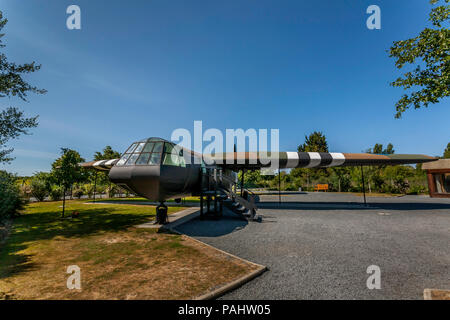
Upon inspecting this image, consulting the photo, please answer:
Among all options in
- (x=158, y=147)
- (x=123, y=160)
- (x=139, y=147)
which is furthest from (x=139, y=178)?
(x=139, y=147)

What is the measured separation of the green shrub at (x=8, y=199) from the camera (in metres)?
10.5

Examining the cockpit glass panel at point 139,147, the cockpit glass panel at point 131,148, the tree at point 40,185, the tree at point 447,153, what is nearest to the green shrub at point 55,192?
the tree at point 40,185

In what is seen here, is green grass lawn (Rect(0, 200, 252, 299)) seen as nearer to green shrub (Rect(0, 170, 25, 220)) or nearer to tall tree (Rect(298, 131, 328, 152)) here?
green shrub (Rect(0, 170, 25, 220))


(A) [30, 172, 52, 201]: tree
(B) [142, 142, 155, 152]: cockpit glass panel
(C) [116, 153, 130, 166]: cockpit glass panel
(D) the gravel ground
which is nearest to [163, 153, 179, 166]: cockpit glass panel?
(B) [142, 142, 155, 152]: cockpit glass panel

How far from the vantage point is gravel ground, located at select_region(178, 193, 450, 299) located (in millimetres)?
3404

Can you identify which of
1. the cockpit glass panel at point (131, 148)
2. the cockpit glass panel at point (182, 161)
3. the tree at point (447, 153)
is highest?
the tree at point (447, 153)

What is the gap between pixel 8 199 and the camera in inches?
428

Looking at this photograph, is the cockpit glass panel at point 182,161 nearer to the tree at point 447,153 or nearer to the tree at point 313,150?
the tree at point 313,150

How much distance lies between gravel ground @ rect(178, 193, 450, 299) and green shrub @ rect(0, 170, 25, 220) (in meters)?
11.1

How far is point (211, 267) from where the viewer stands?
4.28 m

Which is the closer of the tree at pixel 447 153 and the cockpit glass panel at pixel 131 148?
the cockpit glass panel at pixel 131 148

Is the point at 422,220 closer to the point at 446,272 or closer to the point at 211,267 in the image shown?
the point at 446,272

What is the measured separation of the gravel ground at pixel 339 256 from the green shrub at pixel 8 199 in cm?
1109
